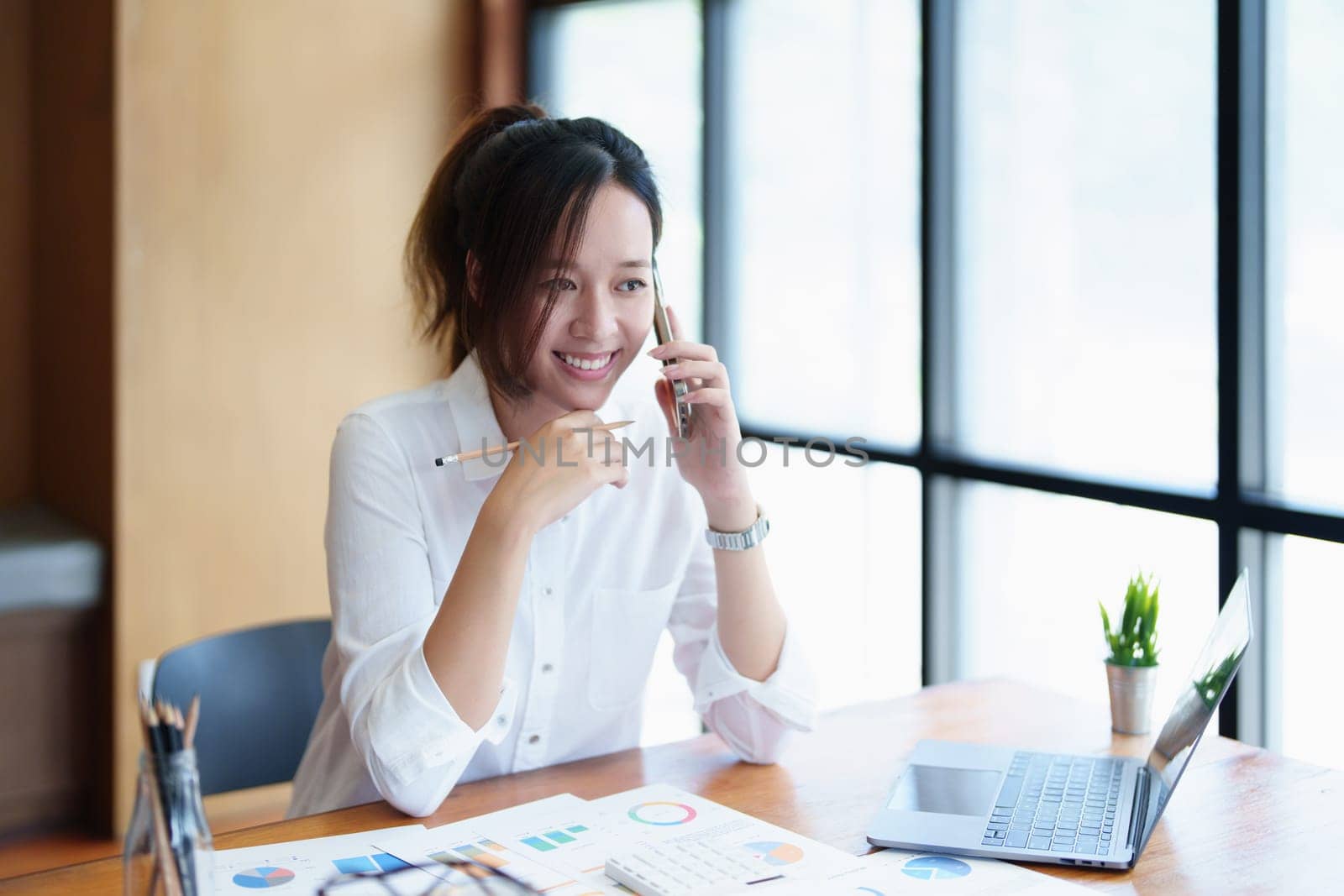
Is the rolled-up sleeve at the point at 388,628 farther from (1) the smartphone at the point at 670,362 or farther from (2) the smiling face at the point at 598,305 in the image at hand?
(1) the smartphone at the point at 670,362

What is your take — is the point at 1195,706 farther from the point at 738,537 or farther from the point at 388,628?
the point at 388,628

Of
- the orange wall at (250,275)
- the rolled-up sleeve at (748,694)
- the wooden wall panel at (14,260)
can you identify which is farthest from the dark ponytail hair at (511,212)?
the wooden wall panel at (14,260)

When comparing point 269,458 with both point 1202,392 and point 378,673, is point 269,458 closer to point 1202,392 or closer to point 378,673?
point 378,673

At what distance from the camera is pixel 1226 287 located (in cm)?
205

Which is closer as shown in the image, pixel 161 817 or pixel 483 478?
pixel 161 817

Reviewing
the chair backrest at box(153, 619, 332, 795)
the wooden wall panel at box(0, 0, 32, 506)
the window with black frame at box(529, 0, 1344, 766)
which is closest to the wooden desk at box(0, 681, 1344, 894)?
the chair backrest at box(153, 619, 332, 795)

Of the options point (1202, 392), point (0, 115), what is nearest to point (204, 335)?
point (0, 115)

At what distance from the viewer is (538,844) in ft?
4.00

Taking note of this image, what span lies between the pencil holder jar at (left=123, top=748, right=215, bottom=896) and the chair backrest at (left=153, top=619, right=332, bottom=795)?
78 cm

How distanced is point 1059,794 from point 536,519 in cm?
64

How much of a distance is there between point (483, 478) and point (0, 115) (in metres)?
2.55

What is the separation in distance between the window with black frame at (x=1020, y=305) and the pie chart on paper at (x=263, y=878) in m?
1.03

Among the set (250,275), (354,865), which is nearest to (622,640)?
(354,865)

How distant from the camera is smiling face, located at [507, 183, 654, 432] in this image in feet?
4.95
